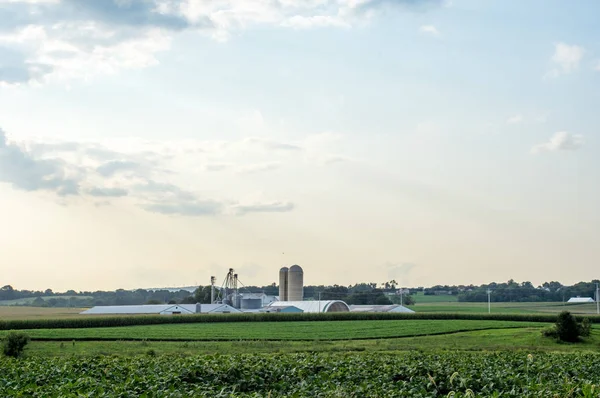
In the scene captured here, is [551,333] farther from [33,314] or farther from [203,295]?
[203,295]

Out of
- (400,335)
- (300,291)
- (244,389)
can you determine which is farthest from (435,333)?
(300,291)

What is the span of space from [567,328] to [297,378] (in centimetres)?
3740

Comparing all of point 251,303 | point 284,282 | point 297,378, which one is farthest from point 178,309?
point 297,378

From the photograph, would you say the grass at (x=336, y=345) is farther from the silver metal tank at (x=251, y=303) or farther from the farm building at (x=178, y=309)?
the silver metal tank at (x=251, y=303)

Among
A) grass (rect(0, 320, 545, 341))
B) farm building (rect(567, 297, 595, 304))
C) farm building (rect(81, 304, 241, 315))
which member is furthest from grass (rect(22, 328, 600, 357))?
farm building (rect(567, 297, 595, 304))

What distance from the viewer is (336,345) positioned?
44719 mm

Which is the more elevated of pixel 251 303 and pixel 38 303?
pixel 251 303

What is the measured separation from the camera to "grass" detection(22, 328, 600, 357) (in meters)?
39.3

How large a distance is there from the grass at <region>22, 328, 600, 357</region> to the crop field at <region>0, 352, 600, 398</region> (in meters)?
20.1

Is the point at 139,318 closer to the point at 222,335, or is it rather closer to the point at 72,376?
the point at 222,335

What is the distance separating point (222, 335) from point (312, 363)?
36906 mm

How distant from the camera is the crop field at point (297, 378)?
1262 cm

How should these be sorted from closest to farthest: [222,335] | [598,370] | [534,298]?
[598,370] < [222,335] < [534,298]

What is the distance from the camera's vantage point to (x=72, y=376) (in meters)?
15.2
